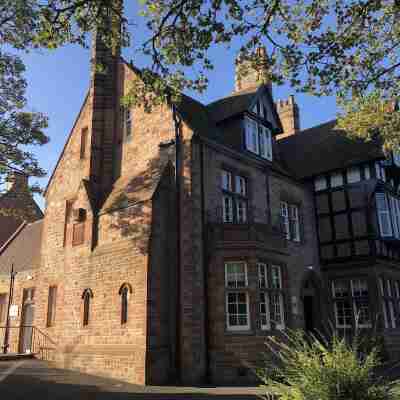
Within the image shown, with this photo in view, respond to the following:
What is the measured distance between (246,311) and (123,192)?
6.44 metres

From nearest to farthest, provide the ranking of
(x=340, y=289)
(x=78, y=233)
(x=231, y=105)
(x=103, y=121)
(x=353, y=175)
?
(x=78, y=233) → (x=103, y=121) → (x=231, y=105) → (x=340, y=289) → (x=353, y=175)

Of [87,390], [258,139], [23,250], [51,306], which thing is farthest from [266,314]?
[23,250]

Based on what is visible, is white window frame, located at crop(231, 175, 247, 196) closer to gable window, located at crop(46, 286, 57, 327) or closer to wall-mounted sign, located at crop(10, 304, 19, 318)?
gable window, located at crop(46, 286, 57, 327)

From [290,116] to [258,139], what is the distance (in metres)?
14.5

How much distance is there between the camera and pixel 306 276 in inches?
777

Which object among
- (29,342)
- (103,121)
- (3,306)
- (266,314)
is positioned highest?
(103,121)

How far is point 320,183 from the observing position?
71.7ft

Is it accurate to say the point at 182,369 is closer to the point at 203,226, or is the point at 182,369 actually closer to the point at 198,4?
the point at 203,226

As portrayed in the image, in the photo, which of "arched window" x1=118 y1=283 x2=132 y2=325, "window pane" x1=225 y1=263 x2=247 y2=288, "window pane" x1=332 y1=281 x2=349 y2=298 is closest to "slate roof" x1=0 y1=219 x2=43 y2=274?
"arched window" x1=118 y1=283 x2=132 y2=325

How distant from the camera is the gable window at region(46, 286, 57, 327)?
18.2 m

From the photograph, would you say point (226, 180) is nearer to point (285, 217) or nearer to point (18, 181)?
point (285, 217)

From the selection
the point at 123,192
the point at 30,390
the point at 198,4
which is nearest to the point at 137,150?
the point at 123,192

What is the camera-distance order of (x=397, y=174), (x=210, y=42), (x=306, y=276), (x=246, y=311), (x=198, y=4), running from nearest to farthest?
1. (x=198, y=4)
2. (x=210, y=42)
3. (x=246, y=311)
4. (x=306, y=276)
5. (x=397, y=174)

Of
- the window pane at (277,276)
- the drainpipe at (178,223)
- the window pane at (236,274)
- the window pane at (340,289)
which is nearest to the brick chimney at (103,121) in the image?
the drainpipe at (178,223)
